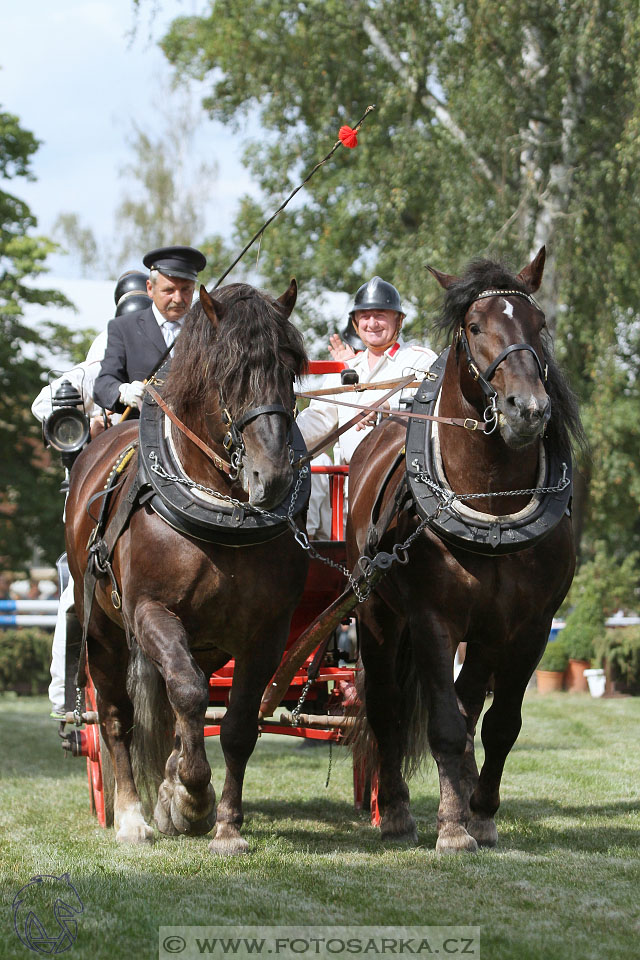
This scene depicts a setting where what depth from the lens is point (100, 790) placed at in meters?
5.96

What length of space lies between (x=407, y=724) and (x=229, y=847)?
1253 mm

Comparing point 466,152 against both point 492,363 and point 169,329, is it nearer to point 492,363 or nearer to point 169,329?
point 169,329

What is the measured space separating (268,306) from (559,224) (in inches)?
454

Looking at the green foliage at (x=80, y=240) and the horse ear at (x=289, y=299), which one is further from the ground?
the green foliage at (x=80, y=240)

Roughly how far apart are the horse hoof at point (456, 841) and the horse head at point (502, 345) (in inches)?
58.8

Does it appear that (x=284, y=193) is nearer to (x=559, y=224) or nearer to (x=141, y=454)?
(x=559, y=224)

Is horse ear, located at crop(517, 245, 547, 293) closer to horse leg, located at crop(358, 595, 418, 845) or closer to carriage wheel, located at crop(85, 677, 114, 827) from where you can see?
horse leg, located at crop(358, 595, 418, 845)

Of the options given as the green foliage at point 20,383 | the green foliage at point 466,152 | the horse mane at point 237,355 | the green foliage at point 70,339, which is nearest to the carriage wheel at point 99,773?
the horse mane at point 237,355

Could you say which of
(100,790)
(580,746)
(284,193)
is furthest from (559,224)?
(100,790)

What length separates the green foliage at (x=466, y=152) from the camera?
1506cm

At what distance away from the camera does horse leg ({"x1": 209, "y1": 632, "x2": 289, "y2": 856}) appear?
4.79 meters

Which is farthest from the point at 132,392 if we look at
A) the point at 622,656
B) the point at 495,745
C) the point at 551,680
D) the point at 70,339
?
the point at 70,339

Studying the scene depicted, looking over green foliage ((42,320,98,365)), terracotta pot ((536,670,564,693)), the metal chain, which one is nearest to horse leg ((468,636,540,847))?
the metal chain

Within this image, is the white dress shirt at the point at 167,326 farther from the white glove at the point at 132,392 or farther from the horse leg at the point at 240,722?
the horse leg at the point at 240,722
